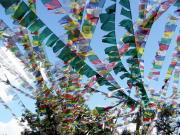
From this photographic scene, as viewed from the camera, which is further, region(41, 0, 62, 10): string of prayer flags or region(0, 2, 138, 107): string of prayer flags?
region(0, 2, 138, 107): string of prayer flags

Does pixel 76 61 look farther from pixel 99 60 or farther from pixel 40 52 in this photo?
pixel 40 52

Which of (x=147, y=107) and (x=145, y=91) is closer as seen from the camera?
(x=145, y=91)

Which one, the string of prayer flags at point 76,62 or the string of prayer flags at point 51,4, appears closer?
the string of prayer flags at point 51,4

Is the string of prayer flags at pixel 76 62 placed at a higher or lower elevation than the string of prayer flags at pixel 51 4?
lower

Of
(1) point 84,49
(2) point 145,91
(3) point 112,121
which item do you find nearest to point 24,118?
(3) point 112,121

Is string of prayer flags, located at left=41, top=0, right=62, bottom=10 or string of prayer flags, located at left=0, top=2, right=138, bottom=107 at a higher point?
string of prayer flags, located at left=41, top=0, right=62, bottom=10

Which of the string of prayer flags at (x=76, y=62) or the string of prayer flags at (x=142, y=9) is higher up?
the string of prayer flags at (x=142, y=9)

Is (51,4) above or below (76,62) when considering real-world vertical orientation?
above

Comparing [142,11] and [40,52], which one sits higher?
[142,11]

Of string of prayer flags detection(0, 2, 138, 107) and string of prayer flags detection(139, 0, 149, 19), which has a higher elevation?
string of prayer flags detection(139, 0, 149, 19)

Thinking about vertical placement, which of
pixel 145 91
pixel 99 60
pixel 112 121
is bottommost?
pixel 112 121

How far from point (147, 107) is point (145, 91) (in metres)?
1.18

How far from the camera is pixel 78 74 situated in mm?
10500

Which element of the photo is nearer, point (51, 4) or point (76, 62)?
point (51, 4)
